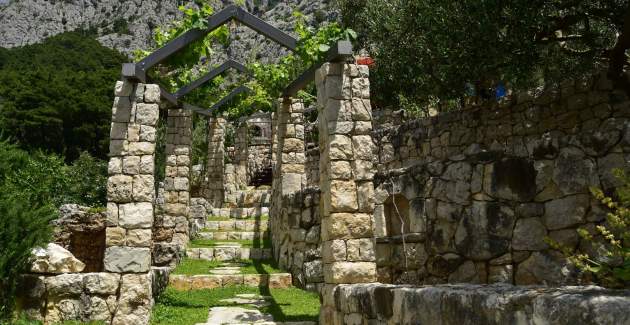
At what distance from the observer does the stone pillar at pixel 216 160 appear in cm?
1873

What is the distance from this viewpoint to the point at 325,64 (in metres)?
6.86

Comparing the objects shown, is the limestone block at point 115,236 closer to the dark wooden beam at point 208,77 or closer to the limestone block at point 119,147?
the limestone block at point 119,147

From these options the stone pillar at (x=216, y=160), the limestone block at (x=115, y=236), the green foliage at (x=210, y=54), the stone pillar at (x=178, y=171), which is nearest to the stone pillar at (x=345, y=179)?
the green foliage at (x=210, y=54)

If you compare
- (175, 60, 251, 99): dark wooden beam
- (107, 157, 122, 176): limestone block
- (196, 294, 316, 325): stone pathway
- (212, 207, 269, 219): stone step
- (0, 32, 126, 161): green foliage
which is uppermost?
(0, 32, 126, 161): green foliage

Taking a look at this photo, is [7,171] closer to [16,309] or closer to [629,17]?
[16,309]

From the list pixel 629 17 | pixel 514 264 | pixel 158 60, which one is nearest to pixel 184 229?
pixel 158 60

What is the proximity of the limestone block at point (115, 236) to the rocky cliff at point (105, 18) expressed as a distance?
6025 cm

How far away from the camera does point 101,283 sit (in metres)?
7.18

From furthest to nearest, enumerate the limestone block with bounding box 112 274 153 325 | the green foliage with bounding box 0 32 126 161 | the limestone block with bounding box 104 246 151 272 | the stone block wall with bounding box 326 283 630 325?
the green foliage with bounding box 0 32 126 161 → the limestone block with bounding box 104 246 151 272 → the limestone block with bounding box 112 274 153 325 → the stone block wall with bounding box 326 283 630 325

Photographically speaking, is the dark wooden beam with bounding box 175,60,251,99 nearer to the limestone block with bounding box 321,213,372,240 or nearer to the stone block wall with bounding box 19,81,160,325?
the stone block wall with bounding box 19,81,160,325

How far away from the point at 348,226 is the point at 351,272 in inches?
22.1

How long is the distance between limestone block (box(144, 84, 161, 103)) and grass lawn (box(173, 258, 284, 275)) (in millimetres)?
3759

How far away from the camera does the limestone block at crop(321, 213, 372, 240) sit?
641 centimetres

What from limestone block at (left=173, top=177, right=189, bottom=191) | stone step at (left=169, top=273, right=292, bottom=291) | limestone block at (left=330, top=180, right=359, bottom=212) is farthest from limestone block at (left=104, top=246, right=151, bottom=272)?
limestone block at (left=173, top=177, right=189, bottom=191)
